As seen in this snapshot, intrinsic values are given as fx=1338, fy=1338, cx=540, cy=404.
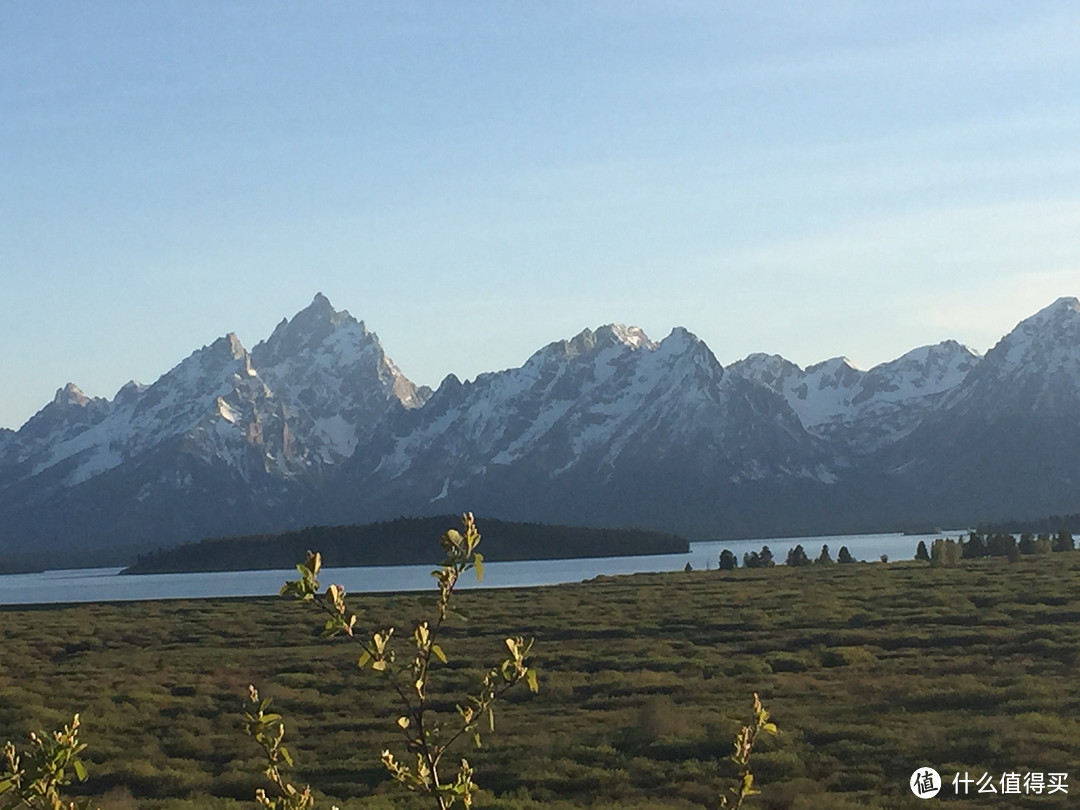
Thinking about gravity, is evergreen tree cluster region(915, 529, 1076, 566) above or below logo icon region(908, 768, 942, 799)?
above

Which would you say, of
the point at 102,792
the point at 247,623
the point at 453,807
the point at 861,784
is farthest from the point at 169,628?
the point at 453,807

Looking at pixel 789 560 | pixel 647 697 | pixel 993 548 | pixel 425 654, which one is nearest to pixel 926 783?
pixel 647 697

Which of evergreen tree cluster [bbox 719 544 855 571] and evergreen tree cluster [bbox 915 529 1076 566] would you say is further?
evergreen tree cluster [bbox 719 544 855 571]

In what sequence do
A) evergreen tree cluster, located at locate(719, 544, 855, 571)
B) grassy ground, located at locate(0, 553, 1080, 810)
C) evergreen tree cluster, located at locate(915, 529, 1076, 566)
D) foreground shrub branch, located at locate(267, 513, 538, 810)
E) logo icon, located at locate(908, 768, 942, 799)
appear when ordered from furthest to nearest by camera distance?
1. evergreen tree cluster, located at locate(719, 544, 855, 571)
2. evergreen tree cluster, located at locate(915, 529, 1076, 566)
3. grassy ground, located at locate(0, 553, 1080, 810)
4. logo icon, located at locate(908, 768, 942, 799)
5. foreground shrub branch, located at locate(267, 513, 538, 810)

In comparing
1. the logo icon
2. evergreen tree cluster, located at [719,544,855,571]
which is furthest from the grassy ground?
evergreen tree cluster, located at [719,544,855,571]

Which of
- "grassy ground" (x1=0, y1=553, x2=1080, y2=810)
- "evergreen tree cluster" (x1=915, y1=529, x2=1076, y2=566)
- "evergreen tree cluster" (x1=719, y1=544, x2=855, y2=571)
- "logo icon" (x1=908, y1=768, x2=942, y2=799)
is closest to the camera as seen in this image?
"logo icon" (x1=908, y1=768, x2=942, y2=799)

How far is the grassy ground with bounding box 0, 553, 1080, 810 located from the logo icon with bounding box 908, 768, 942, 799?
35 cm

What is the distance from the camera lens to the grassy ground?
39156 mm

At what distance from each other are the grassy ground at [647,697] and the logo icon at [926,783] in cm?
35

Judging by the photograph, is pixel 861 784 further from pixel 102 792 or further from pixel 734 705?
pixel 102 792

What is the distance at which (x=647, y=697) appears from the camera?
5441 cm

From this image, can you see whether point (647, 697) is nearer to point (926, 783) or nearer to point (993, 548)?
point (926, 783)

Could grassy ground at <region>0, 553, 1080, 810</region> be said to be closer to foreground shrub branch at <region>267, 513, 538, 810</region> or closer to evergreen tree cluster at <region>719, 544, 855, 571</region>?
foreground shrub branch at <region>267, 513, 538, 810</region>

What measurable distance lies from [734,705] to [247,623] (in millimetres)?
68754
